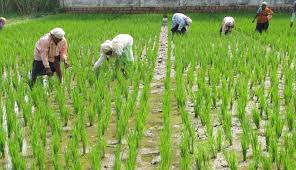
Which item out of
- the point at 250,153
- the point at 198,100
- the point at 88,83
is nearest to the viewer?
the point at 250,153

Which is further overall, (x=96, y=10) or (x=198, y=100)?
(x=96, y=10)

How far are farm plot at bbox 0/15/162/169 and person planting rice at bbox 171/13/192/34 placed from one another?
2.77 meters

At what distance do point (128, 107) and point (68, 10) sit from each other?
1799cm

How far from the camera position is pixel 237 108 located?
168 inches

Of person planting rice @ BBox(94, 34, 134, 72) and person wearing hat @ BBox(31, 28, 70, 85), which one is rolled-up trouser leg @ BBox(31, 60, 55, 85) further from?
person planting rice @ BBox(94, 34, 134, 72)

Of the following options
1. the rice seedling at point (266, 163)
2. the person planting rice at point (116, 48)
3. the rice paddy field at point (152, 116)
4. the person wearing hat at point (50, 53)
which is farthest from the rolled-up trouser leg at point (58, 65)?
the rice seedling at point (266, 163)

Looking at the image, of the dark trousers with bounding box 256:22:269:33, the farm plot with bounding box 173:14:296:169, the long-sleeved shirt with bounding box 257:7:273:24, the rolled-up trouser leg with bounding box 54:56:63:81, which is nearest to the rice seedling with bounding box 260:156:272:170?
the farm plot with bounding box 173:14:296:169

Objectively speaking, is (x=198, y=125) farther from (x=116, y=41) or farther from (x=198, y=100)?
(x=116, y=41)

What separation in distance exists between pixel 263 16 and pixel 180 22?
212cm

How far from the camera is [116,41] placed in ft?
17.7

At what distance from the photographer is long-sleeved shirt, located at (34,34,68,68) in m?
5.03

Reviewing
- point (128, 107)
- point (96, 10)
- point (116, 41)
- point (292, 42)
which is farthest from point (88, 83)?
point (96, 10)

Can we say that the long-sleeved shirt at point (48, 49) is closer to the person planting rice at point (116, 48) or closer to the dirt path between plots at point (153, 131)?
the person planting rice at point (116, 48)

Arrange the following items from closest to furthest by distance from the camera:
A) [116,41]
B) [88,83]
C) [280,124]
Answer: [280,124] → [116,41] → [88,83]
